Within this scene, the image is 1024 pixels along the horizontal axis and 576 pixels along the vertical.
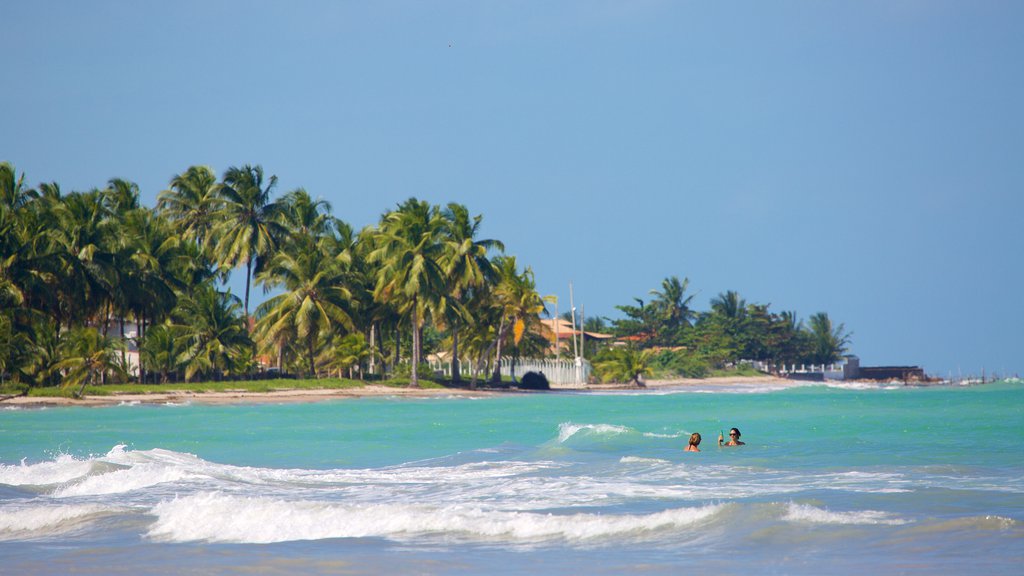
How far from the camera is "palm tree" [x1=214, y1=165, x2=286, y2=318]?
52.5m

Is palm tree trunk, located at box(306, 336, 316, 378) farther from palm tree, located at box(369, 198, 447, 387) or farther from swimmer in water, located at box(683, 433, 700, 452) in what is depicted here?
swimmer in water, located at box(683, 433, 700, 452)

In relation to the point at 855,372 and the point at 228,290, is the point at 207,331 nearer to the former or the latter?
the point at 228,290

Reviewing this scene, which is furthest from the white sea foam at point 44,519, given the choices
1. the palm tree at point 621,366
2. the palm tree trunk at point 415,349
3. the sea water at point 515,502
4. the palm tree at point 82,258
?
the palm tree at point 621,366

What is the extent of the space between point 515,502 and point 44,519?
5646mm

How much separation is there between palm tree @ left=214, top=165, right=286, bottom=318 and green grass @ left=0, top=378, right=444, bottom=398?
6.14m

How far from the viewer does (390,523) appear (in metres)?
11.5

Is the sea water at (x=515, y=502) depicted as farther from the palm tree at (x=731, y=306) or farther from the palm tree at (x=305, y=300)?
the palm tree at (x=731, y=306)

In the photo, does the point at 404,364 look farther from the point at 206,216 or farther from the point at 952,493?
the point at 952,493

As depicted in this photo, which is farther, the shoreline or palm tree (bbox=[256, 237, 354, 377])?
palm tree (bbox=[256, 237, 354, 377])

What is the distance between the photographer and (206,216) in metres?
54.9

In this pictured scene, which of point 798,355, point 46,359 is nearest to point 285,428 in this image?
point 46,359

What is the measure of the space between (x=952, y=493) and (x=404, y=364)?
4646 cm

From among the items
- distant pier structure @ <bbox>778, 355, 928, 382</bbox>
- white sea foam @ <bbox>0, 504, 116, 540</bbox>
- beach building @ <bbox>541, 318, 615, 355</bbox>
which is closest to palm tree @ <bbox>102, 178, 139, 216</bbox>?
beach building @ <bbox>541, 318, 615, 355</bbox>

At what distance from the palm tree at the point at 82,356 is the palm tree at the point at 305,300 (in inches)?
361
